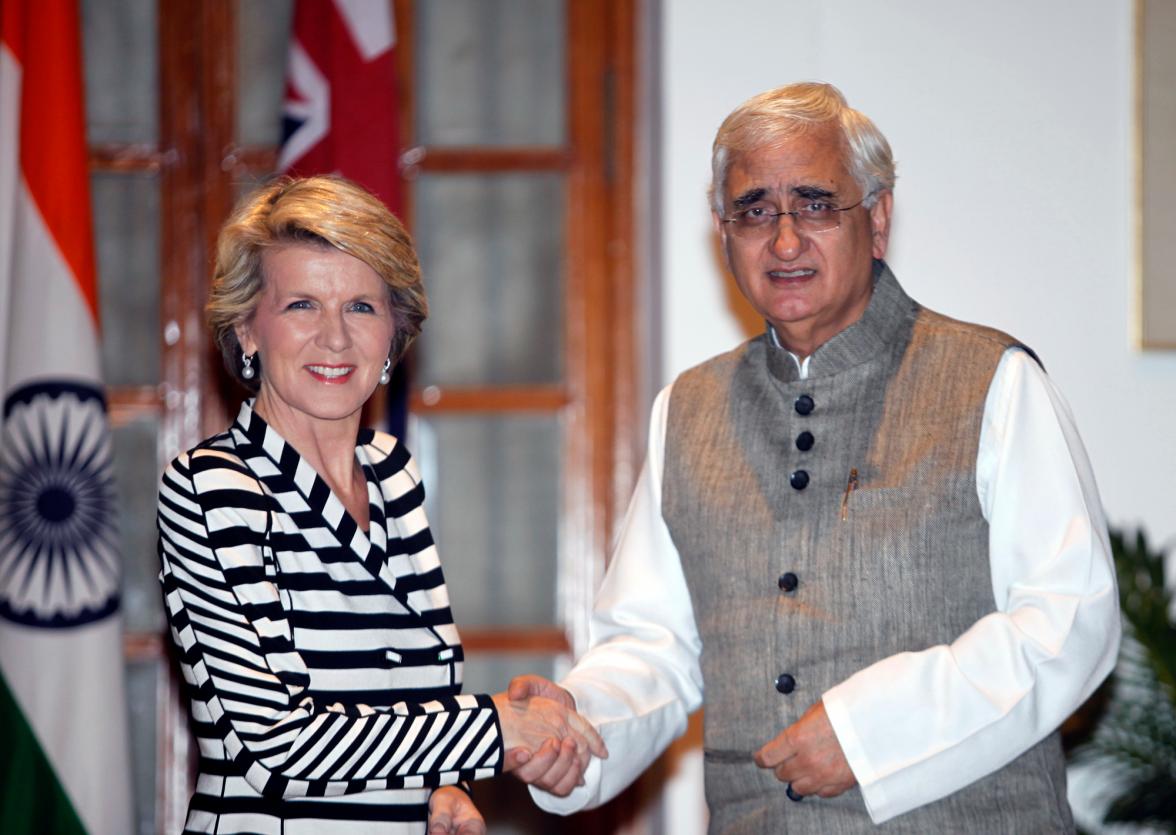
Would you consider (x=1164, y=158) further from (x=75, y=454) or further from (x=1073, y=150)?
(x=75, y=454)

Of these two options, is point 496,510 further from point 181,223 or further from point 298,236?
point 298,236

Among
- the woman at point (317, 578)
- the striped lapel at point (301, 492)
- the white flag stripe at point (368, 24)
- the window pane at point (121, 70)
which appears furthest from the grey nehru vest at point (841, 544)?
the window pane at point (121, 70)

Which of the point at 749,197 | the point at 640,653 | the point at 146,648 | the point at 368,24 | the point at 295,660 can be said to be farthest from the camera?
the point at 146,648

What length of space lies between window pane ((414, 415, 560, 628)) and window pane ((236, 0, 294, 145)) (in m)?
0.90

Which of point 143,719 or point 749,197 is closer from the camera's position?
point 749,197

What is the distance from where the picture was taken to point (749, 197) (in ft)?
6.72

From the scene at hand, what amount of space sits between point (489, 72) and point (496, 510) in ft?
3.86

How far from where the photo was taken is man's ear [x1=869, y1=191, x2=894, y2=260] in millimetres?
2082

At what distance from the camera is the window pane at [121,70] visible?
3.48 m

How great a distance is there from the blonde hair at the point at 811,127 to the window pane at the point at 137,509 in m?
2.02

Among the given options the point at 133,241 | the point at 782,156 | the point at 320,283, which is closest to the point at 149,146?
the point at 133,241

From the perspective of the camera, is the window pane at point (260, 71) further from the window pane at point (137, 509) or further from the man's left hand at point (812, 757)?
the man's left hand at point (812, 757)

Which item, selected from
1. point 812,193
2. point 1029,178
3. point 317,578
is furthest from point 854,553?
point 1029,178

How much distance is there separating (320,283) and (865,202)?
0.86 meters
